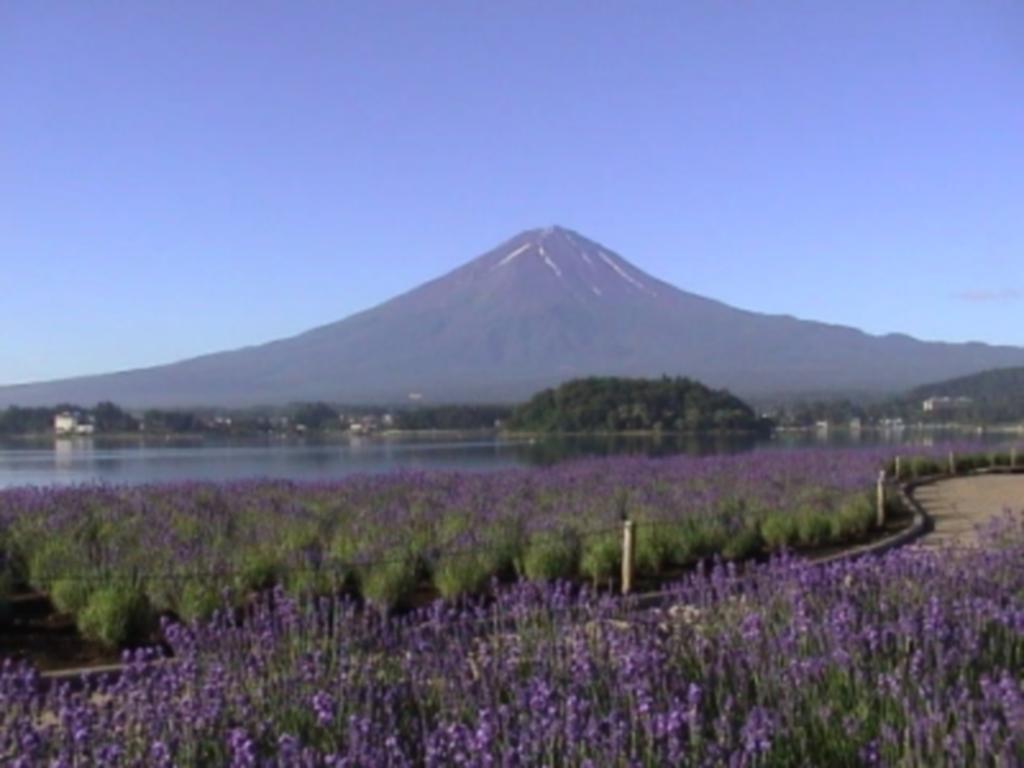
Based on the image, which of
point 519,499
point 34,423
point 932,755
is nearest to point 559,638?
point 932,755

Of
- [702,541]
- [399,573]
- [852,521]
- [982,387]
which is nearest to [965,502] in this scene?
[852,521]

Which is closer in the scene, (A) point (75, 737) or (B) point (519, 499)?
(A) point (75, 737)

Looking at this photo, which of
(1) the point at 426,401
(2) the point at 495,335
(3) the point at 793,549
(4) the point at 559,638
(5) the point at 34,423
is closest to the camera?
(4) the point at 559,638

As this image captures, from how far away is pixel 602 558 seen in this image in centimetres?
1103

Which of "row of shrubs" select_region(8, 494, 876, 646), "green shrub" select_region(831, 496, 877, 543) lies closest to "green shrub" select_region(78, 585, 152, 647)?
"row of shrubs" select_region(8, 494, 876, 646)

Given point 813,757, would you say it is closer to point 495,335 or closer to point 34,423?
point 34,423

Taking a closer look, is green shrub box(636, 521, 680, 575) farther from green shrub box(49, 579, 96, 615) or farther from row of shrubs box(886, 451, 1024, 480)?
row of shrubs box(886, 451, 1024, 480)

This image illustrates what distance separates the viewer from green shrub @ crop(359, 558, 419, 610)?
932 centimetres

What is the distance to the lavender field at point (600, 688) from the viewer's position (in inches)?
143

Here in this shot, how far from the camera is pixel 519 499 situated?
15.3 m

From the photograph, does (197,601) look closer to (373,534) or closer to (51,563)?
(51,563)

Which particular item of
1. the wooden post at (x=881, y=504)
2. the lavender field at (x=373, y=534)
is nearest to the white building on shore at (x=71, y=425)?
the lavender field at (x=373, y=534)

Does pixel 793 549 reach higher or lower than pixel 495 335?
lower

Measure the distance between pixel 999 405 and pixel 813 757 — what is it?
93.7 m
